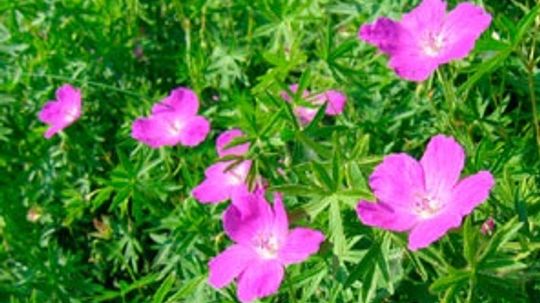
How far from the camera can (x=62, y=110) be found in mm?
3209

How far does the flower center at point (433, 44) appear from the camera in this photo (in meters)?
2.09

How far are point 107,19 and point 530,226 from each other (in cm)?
190

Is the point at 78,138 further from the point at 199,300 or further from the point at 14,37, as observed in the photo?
the point at 199,300

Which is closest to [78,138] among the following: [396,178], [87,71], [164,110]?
[87,71]

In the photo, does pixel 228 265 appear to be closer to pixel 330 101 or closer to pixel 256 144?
pixel 256 144

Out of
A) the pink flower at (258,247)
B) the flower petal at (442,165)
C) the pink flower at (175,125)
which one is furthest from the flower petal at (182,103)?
the flower petal at (442,165)

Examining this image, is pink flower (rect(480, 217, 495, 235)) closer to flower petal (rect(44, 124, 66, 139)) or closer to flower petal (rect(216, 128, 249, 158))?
flower petal (rect(216, 128, 249, 158))

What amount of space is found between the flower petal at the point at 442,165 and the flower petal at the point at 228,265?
40cm

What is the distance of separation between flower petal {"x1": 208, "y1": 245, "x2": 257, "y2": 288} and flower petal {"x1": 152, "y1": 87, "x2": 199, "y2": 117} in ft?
2.84

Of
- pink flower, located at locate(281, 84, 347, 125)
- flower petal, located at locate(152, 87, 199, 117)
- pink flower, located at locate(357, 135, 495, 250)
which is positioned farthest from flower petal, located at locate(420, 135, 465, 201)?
flower petal, located at locate(152, 87, 199, 117)

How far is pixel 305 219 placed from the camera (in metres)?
2.08

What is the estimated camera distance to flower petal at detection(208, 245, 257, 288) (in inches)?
79.0

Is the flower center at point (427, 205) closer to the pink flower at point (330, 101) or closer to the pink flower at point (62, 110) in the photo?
the pink flower at point (330, 101)

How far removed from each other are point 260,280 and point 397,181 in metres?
0.33
